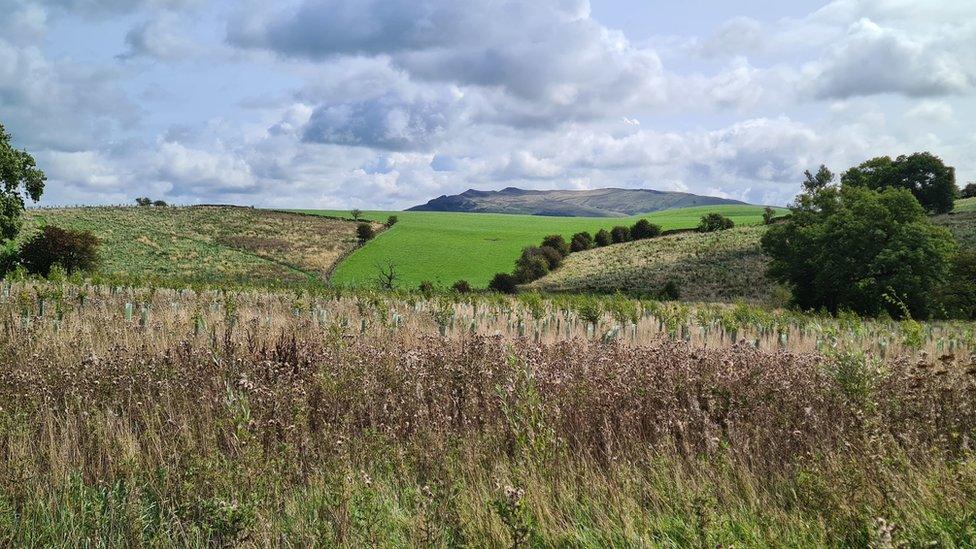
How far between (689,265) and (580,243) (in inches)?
845

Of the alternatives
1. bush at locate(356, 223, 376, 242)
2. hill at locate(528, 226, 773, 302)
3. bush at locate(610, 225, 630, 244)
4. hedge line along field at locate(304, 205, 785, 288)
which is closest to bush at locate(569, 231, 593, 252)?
hill at locate(528, 226, 773, 302)

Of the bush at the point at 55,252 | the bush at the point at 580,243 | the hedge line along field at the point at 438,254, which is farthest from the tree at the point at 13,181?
the bush at the point at 580,243

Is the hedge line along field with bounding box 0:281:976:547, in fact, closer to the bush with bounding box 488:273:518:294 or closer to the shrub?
the bush with bounding box 488:273:518:294

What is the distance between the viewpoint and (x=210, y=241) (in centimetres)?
A: 7600

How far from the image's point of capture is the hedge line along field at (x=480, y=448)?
4117 millimetres

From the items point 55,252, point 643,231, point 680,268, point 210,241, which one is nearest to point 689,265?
point 680,268

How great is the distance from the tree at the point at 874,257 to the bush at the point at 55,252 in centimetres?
5251

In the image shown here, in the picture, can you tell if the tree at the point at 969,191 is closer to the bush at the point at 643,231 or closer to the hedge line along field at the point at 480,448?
the bush at the point at 643,231

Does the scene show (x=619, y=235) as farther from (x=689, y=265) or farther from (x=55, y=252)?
(x=55, y=252)

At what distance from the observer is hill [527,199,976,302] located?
201 ft

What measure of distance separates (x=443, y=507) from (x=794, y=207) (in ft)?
209

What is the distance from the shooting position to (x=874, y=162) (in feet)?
247

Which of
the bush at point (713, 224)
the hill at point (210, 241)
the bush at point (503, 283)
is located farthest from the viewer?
the bush at point (713, 224)

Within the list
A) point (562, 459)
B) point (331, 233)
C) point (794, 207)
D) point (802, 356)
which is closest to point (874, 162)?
point (794, 207)
